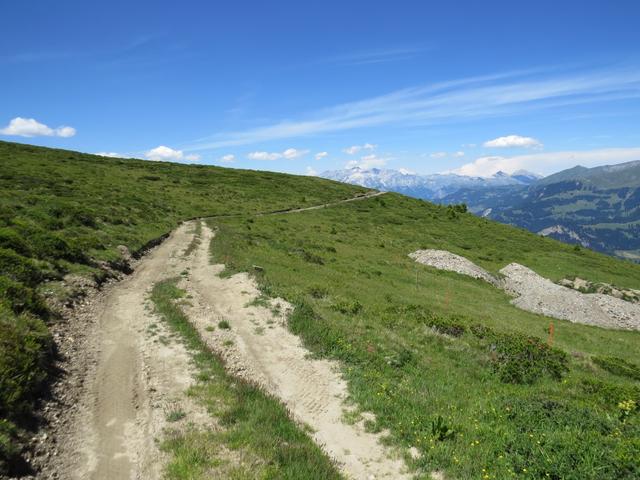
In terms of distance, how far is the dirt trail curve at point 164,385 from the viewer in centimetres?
965

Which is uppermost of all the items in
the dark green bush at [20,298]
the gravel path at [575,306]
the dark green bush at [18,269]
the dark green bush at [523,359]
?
the dark green bush at [18,269]

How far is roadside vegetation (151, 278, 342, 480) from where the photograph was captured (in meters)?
8.91

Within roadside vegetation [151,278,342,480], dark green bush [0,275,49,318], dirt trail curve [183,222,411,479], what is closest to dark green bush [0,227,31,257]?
dark green bush [0,275,49,318]

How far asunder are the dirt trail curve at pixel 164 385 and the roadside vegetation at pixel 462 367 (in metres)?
1.01

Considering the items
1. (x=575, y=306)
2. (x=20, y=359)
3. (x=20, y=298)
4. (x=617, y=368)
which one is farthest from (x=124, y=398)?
(x=575, y=306)

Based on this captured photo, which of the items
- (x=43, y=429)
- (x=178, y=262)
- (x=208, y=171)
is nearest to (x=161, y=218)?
(x=178, y=262)

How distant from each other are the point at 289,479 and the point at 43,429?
22.7 feet

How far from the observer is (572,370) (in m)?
17.5

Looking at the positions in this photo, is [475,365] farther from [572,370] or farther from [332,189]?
[332,189]

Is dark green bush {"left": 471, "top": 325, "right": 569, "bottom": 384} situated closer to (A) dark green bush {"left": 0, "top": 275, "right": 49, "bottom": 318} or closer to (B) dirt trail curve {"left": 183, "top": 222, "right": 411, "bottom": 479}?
(B) dirt trail curve {"left": 183, "top": 222, "right": 411, "bottom": 479}

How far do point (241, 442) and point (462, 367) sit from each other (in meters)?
10.5

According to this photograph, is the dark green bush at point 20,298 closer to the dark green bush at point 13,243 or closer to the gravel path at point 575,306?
the dark green bush at point 13,243

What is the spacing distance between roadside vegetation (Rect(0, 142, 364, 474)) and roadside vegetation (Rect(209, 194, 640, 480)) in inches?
382

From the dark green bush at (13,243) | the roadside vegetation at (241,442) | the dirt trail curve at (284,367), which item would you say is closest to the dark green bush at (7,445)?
the roadside vegetation at (241,442)
